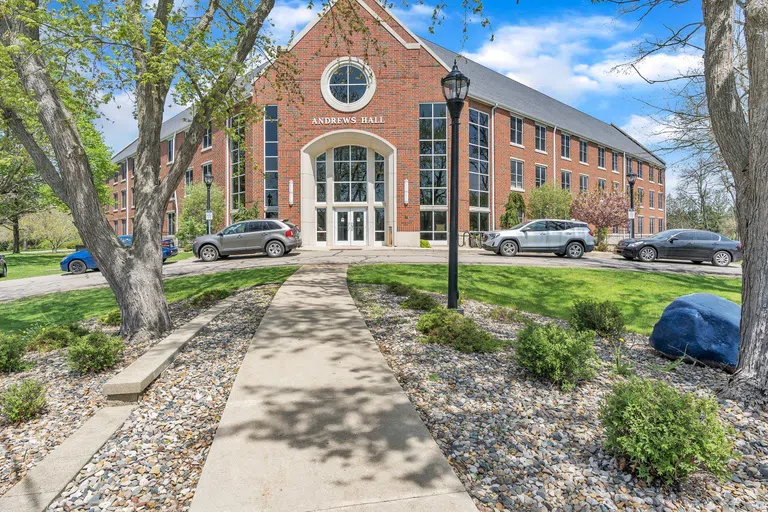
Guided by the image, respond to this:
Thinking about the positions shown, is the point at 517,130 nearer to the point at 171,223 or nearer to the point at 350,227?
the point at 350,227

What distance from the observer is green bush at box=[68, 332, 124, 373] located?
4531 mm

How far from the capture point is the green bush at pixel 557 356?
3.93 metres

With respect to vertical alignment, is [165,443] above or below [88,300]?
below

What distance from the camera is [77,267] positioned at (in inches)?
730

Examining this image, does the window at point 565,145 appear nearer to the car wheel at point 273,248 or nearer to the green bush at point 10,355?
the car wheel at point 273,248

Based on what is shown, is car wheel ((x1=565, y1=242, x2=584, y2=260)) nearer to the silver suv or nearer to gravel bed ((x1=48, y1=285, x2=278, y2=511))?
the silver suv

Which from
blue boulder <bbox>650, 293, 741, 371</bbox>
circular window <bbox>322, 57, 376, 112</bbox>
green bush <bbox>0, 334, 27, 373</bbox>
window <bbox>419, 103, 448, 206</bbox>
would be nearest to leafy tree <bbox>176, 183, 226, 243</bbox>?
circular window <bbox>322, 57, 376, 112</bbox>

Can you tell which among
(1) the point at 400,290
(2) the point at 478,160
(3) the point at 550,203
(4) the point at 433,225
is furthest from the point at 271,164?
(1) the point at 400,290

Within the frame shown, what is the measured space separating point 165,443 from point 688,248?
69.3 feet

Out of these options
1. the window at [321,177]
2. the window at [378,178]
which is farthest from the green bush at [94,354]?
the window at [378,178]

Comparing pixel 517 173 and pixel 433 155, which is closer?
pixel 433 155

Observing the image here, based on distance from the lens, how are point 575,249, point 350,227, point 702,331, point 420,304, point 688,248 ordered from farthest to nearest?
point 350,227 < point 575,249 < point 688,248 < point 420,304 < point 702,331

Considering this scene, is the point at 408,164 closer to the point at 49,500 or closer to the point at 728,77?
the point at 728,77

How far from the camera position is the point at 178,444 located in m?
3.06
